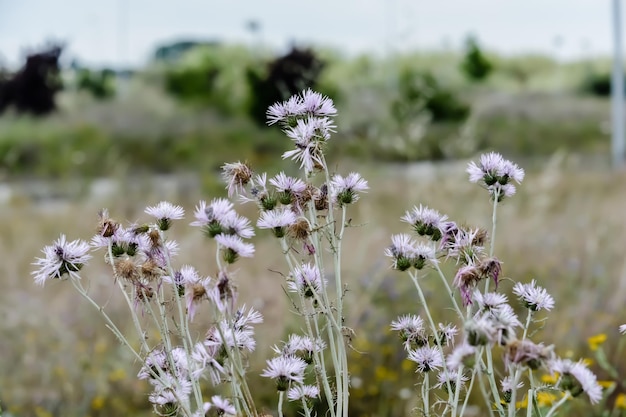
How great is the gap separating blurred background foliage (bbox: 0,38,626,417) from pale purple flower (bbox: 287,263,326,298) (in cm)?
16

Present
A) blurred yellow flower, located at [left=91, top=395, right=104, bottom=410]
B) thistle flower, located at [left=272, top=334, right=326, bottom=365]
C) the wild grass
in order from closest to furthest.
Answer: thistle flower, located at [left=272, top=334, right=326, bottom=365] < blurred yellow flower, located at [left=91, top=395, right=104, bottom=410] < the wild grass

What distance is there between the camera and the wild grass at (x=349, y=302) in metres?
3.14

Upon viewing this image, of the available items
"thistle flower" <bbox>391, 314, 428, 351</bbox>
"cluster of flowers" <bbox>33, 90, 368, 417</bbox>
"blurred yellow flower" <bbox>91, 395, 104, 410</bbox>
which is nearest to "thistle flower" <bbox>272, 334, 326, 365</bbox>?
"cluster of flowers" <bbox>33, 90, 368, 417</bbox>

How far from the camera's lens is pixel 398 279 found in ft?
14.2

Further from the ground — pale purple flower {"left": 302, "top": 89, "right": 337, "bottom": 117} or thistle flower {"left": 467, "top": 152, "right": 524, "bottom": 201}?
pale purple flower {"left": 302, "top": 89, "right": 337, "bottom": 117}

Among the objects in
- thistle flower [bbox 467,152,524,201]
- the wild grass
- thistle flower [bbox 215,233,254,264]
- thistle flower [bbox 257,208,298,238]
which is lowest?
thistle flower [bbox 215,233,254,264]

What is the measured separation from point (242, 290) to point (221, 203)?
339 cm

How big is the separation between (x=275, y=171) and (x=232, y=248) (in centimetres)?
764

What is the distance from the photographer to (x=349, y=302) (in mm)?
3930

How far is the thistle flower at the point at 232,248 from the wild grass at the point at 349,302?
887mm

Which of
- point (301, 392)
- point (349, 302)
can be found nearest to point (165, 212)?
point (301, 392)

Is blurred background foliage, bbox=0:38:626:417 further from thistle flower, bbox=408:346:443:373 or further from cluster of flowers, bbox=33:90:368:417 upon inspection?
thistle flower, bbox=408:346:443:373

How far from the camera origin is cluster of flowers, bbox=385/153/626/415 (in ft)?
2.98

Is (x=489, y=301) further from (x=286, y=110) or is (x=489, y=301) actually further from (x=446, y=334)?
(x=286, y=110)
